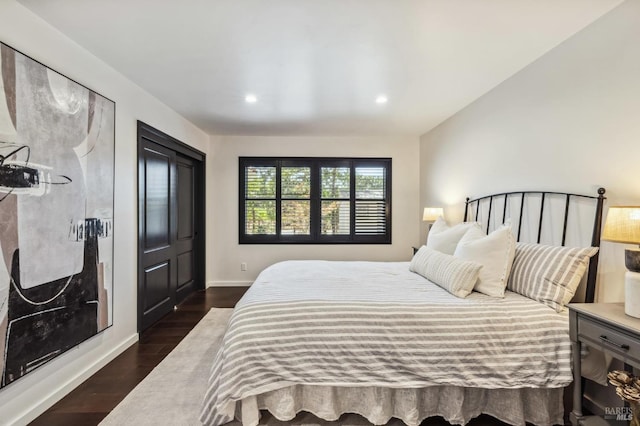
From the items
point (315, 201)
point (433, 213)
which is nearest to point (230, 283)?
point (315, 201)

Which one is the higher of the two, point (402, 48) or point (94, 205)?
point (402, 48)

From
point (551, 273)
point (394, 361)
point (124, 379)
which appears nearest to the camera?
point (394, 361)

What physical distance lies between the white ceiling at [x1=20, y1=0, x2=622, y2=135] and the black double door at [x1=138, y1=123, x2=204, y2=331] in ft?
2.21

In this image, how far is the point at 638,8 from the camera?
156 cm

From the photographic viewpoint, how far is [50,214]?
1812mm

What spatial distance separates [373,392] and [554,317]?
114 cm

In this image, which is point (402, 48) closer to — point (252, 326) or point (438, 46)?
point (438, 46)

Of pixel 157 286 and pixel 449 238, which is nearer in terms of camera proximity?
pixel 449 238

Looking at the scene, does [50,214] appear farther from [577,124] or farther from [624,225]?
[577,124]

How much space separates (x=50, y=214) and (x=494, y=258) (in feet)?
9.78

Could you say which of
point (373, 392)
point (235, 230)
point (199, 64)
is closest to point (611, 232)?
point (373, 392)

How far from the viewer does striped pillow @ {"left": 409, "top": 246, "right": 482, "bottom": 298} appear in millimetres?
1866

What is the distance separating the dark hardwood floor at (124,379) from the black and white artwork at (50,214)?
338mm

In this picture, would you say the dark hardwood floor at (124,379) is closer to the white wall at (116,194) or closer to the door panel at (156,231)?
the white wall at (116,194)
